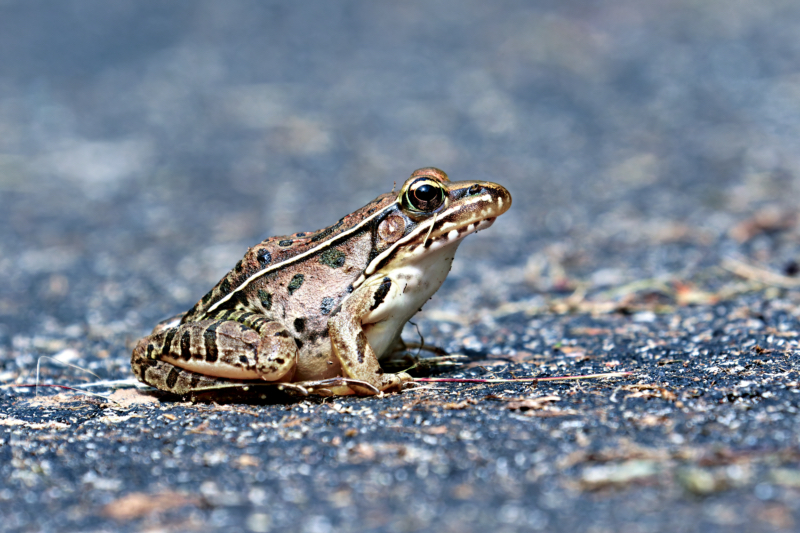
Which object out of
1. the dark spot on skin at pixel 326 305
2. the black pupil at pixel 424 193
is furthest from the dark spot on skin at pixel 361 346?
the black pupil at pixel 424 193

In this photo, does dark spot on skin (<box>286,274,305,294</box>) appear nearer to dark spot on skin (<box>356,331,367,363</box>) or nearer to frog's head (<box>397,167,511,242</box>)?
dark spot on skin (<box>356,331,367,363</box>)

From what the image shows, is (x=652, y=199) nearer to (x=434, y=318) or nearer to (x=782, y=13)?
(x=434, y=318)

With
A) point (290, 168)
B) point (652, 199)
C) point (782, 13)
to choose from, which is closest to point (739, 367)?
point (652, 199)

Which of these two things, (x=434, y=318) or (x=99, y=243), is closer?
(x=434, y=318)

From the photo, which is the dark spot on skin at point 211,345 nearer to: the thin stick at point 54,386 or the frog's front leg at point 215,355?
the frog's front leg at point 215,355

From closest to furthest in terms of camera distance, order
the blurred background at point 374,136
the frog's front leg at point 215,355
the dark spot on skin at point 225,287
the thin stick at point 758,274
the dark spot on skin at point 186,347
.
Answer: the frog's front leg at point 215,355
the dark spot on skin at point 186,347
the dark spot on skin at point 225,287
the thin stick at point 758,274
the blurred background at point 374,136

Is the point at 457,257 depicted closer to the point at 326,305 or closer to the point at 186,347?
the point at 326,305

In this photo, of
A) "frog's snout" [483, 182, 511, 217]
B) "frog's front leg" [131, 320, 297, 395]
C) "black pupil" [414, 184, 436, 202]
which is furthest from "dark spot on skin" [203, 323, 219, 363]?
"frog's snout" [483, 182, 511, 217]

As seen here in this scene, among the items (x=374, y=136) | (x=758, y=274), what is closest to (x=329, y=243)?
(x=758, y=274)
